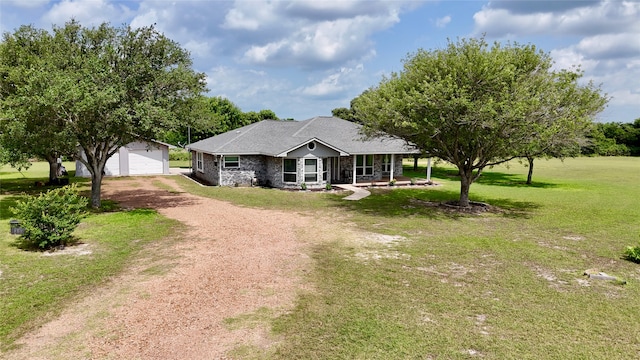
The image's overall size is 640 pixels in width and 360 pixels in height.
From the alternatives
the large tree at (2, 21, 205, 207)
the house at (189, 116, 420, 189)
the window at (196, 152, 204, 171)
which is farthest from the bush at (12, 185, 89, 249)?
the window at (196, 152, 204, 171)

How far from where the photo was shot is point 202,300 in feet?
→ 29.9

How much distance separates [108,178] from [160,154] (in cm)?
508

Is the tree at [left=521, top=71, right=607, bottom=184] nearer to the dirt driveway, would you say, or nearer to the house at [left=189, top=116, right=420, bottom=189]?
the house at [left=189, top=116, right=420, bottom=189]

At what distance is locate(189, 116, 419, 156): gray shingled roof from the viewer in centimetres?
2925

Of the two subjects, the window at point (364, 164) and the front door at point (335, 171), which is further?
the window at point (364, 164)

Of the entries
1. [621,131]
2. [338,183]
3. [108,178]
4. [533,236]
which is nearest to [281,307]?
[533,236]

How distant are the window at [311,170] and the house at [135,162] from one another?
48.6ft

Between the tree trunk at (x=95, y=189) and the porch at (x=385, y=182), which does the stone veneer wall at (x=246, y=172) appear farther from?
the tree trunk at (x=95, y=189)

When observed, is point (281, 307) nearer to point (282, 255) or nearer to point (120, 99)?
point (282, 255)

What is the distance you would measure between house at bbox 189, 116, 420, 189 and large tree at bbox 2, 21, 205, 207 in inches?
353

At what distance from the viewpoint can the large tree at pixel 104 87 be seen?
1652 centimetres

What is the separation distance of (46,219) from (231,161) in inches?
695

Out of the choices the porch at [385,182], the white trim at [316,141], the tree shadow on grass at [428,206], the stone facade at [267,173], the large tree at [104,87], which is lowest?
the tree shadow on grass at [428,206]

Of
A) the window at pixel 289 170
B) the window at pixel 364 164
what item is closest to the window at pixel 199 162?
the window at pixel 289 170
